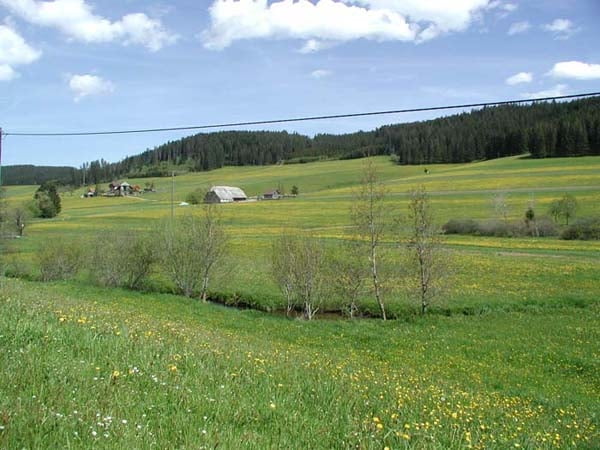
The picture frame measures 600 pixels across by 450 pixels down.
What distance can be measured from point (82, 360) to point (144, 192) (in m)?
151

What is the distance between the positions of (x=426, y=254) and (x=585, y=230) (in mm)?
41803

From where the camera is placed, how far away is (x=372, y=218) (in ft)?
90.9

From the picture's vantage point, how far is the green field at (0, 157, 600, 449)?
4.71 meters

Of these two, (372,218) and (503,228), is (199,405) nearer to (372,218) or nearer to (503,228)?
(372,218)

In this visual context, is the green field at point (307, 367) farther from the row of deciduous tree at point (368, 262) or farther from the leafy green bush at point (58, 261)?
the row of deciduous tree at point (368, 262)

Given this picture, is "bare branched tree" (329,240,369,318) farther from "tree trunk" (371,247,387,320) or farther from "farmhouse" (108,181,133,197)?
"farmhouse" (108,181,133,197)

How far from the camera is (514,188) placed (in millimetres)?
94562

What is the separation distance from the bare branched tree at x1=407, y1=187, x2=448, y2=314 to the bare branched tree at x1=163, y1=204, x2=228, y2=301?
524 inches

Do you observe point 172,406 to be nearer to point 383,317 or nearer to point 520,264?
point 383,317

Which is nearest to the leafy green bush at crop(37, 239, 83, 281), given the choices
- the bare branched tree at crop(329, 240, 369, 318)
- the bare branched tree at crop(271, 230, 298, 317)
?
the bare branched tree at crop(271, 230, 298, 317)

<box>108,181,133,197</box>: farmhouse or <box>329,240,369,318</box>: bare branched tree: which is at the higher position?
<box>108,181,133,197</box>: farmhouse

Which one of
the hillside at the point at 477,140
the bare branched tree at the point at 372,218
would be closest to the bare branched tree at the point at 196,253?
the bare branched tree at the point at 372,218

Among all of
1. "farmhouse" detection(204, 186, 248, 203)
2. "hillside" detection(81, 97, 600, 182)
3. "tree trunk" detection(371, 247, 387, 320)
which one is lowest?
"tree trunk" detection(371, 247, 387, 320)

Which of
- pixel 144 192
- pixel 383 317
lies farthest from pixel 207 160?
pixel 383 317
